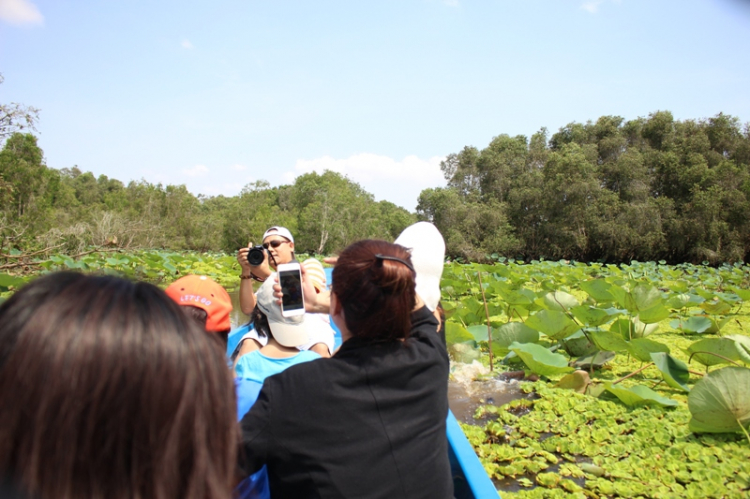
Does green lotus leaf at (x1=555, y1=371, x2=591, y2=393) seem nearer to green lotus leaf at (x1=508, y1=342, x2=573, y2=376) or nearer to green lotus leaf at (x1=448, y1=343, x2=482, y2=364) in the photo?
green lotus leaf at (x1=508, y1=342, x2=573, y2=376)

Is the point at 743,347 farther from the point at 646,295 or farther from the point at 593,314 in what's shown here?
the point at 646,295

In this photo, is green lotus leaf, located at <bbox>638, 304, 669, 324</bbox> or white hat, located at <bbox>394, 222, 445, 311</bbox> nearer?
white hat, located at <bbox>394, 222, 445, 311</bbox>

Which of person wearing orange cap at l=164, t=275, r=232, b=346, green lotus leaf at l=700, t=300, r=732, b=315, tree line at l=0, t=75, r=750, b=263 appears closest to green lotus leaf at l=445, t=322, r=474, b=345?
person wearing orange cap at l=164, t=275, r=232, b=346

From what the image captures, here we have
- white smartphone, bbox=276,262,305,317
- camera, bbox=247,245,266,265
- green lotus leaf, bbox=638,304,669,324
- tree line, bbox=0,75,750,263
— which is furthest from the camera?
tree line, bbox=0,75,750,263

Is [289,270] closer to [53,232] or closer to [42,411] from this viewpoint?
[42,411]

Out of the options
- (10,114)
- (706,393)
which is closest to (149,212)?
(10,114)

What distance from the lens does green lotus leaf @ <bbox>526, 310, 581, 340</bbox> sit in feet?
11.2

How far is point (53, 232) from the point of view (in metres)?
8.77

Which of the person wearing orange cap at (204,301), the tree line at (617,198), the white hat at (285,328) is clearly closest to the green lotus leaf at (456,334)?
the white hat at (285,328)

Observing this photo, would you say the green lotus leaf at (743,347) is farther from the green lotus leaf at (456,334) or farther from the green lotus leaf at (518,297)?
the green lotus leaf at (518,297)

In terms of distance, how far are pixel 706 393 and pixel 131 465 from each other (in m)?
2.37

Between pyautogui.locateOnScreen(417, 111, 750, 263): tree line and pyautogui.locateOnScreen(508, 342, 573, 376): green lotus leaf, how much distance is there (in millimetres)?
16064

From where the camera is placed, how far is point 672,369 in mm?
2697

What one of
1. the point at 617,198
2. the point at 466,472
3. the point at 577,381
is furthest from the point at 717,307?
the point at 617,198
